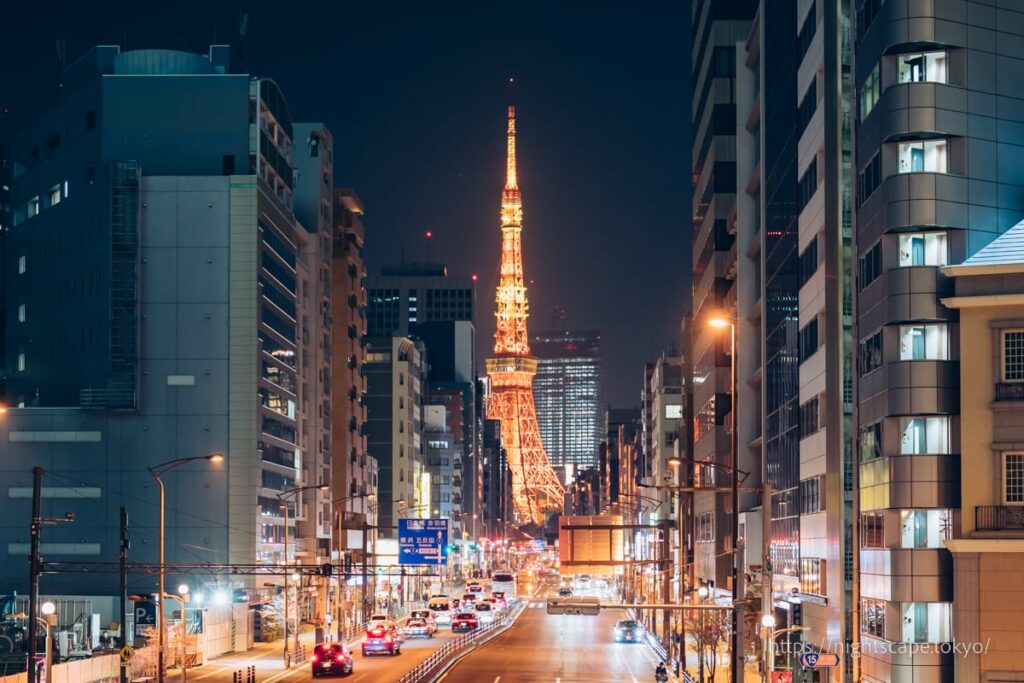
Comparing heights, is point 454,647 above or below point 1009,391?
below

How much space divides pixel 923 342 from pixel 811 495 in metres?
19.4

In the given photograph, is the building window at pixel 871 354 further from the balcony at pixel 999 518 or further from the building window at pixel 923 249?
the balcony at pixel 999 518

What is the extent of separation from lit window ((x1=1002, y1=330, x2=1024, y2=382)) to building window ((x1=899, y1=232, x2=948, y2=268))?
138 inches

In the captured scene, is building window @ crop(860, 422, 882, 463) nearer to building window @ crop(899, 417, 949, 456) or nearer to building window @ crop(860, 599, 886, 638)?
building window @ crop(899, 417, 949, 456)

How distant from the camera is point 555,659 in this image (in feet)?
318

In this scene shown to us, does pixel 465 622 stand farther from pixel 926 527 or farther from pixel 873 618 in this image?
pixel 926 527

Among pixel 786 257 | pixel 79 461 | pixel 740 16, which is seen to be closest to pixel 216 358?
pixel 79 461

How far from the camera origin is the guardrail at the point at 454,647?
80875 mm

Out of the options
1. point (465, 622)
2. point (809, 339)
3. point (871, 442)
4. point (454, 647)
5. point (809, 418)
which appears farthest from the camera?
point (465, 622)

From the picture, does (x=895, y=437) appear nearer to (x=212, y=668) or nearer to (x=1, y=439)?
(x=212, y=668)

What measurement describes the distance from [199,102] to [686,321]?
46.0m

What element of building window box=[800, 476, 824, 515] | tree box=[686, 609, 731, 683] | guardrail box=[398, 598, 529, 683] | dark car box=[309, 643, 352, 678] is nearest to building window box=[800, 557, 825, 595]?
building window box=[800, 476, 824, 515]

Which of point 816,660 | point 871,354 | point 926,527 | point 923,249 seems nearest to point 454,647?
point 871,354

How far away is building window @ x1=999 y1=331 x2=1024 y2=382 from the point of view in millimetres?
55625
